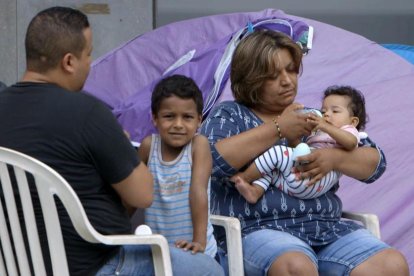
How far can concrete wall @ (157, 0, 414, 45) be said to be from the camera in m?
7.18

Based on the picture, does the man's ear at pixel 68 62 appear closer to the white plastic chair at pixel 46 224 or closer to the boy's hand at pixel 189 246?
the white plastic chair at pixel 46 224

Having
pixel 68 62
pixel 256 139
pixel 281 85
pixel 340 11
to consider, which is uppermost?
pixel 68 62

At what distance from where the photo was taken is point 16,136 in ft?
10.1

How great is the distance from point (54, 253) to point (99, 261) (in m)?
0.16

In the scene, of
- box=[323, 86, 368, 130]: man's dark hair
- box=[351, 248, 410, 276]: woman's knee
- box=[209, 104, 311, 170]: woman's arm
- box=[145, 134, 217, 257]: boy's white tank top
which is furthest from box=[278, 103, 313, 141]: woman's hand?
box=[351, 248, 410, 276]: woman's knee

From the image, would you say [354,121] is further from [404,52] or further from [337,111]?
[404,52]

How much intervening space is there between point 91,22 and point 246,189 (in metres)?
3.55

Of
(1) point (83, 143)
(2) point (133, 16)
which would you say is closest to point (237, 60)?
(1) point (83, 143)

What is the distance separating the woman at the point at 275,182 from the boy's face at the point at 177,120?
18 cm

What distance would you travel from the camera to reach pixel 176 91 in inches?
139

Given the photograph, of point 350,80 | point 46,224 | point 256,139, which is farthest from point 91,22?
point 46,224

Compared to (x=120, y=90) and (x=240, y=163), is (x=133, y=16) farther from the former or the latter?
(x=240, y=163)

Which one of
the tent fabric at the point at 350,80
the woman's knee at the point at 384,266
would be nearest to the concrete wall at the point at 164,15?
the tent fabric at the point at 350,80

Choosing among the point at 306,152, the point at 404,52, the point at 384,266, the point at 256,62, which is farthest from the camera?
the point at 404,52
